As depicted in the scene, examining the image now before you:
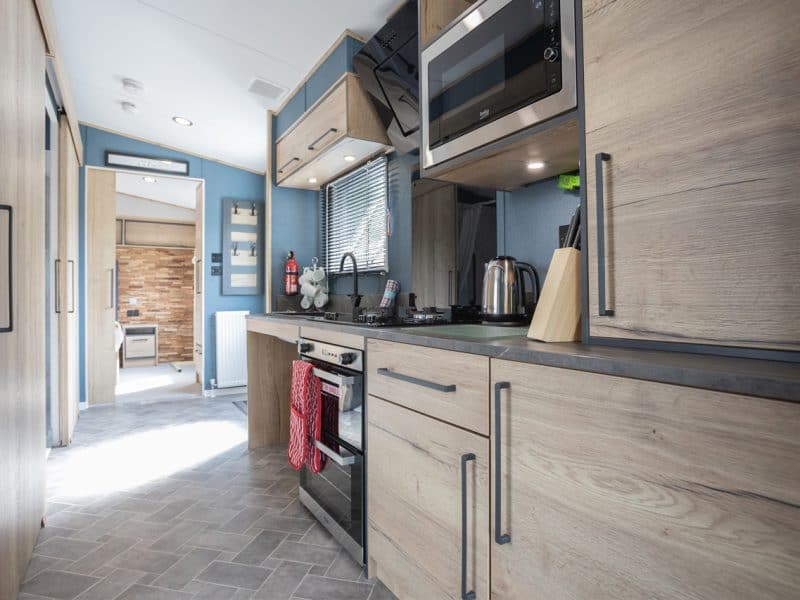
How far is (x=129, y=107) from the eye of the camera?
4.11 meters

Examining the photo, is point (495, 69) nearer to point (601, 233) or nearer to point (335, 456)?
point (601, 233)

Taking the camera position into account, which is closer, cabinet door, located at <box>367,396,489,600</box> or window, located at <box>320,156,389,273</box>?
cabinet door, located at <box>367,396,489,600</box>

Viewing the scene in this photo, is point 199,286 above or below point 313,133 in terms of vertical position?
below

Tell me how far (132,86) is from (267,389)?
2.78 meters

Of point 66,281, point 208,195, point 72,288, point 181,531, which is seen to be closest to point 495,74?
point 181,531

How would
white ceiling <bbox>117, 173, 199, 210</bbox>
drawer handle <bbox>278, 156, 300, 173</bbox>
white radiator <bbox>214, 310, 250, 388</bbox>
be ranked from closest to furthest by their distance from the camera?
drawer handle <bbox>278, 156, 300, 173</bbox> < white radiator <bbox>214, 310, 250, 388</bbox> < white ceiling <bbox>117, 173, 199, 210</bbox>

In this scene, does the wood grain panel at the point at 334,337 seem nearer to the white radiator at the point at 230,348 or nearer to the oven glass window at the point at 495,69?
the oven glass window at the point at 495,69

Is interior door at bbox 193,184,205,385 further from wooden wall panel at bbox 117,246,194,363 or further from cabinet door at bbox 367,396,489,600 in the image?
cabinet door at bbox 367,396,489,600

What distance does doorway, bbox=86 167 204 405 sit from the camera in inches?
182

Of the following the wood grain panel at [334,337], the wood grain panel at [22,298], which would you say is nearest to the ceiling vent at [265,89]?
the wood grain panel at [22,298]

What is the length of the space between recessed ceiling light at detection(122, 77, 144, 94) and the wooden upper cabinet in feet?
4.60

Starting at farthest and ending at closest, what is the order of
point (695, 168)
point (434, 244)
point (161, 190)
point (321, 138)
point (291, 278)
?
point (161, 190) → point (291, 278) → point (321, 138) → point (434, 244) → point (695, 168)

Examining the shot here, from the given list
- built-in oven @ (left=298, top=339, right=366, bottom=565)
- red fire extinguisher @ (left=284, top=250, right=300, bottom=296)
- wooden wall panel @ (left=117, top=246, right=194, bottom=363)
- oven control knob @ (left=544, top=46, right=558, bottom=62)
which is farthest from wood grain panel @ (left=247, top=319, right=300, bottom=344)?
wooden wall panel @ (left=117, top=246, right=194, bottom=363)

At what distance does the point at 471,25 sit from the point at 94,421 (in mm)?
4322
